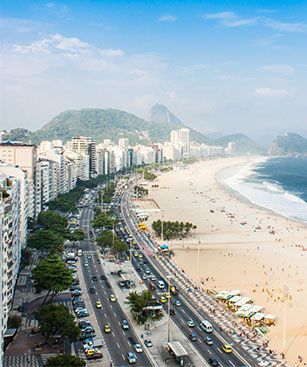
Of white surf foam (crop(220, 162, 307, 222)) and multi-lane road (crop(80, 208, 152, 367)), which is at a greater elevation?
white surf foam (crop(220, 162, 307, 222))

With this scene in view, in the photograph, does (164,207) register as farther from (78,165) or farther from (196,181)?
(196,181)

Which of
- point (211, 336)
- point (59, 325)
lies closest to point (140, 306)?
point (211, 336)

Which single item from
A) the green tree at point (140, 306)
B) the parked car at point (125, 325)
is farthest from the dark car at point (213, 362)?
the parked car at point (125, 325)

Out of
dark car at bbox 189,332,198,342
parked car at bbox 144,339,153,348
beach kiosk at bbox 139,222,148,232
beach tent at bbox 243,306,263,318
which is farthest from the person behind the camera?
beach kiosk at bbox 139,222,148,232

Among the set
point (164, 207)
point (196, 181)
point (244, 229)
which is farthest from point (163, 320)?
point (196, 181)

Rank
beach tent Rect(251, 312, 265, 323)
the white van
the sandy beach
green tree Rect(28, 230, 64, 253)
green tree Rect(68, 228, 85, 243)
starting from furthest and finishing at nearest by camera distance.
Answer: green tree Rect(68, 228, 85, 243)
green tree Rect(28, 230, 64, 253)
the sandy beach
beach tent Rect(251, 312, 265, 323)
the white van

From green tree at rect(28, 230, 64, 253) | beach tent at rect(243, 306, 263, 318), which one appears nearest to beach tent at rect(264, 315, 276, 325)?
beach tent at rect(243, 306, 263, 318)

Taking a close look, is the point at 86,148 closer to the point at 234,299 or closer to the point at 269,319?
the point at 234,299

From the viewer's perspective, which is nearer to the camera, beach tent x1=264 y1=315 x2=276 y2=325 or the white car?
the white car

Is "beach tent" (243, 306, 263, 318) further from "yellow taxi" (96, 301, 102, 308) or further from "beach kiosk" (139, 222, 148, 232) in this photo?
"beach kiosk" (139, 222, 148, 232)
